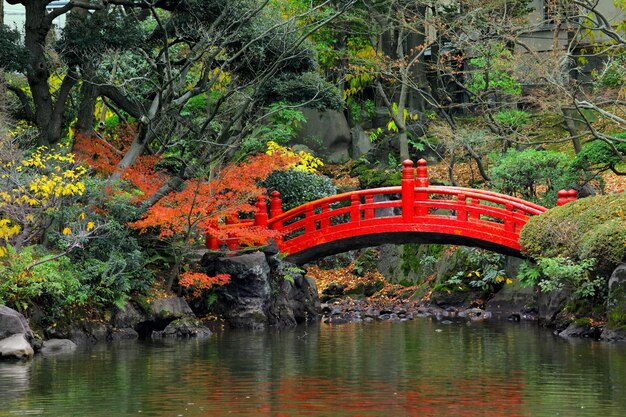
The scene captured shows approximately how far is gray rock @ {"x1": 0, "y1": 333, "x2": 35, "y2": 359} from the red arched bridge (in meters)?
6.97

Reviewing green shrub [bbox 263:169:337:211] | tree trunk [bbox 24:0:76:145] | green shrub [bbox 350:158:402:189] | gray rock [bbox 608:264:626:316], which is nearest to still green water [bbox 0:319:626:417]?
gray rock [bbox 608:264:626:316]

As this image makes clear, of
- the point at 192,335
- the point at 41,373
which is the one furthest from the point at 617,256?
the point at 41,373

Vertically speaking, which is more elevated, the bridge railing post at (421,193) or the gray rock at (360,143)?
the gray rock at (360,143)

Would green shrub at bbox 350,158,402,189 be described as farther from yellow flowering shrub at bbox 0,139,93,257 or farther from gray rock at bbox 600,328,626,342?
yellow flowering shrub at bbox 0,139,93,257

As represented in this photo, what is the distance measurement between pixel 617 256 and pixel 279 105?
30.9 feet

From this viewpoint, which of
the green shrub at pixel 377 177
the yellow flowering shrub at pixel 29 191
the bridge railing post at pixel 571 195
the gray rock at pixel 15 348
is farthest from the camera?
the green shrub at pixel 377 177

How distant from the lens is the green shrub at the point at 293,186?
30.1 m

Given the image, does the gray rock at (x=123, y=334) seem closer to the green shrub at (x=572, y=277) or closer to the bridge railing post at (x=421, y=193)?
the bridge railing post at (x=421, y=193)

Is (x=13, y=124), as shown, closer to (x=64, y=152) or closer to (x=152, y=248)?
(x=64, y=152)

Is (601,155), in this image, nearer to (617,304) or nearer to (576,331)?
(576,331)

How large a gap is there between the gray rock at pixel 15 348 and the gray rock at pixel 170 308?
14.2ft

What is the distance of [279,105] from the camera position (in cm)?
2789

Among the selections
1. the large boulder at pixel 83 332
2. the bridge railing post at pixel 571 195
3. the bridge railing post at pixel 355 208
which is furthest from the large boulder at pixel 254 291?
the bridge railing post at pixel 571 195

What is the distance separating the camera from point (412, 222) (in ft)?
84.4
